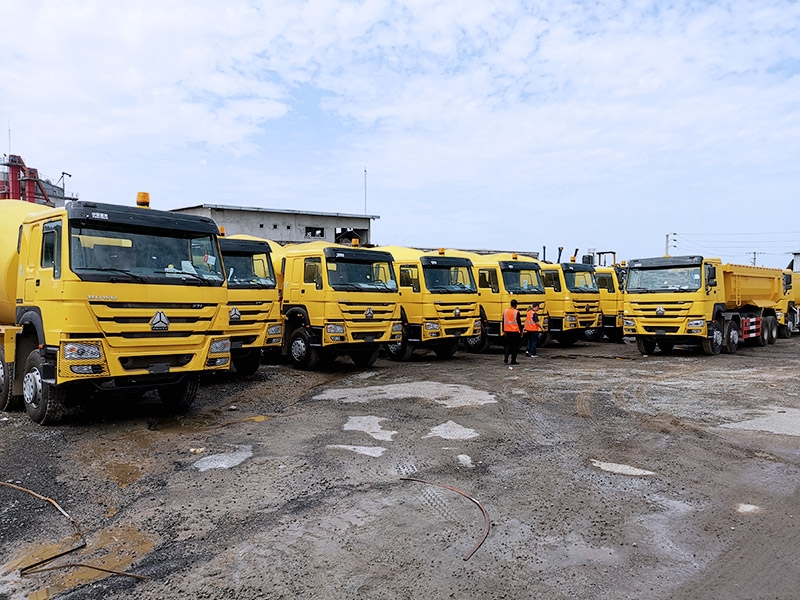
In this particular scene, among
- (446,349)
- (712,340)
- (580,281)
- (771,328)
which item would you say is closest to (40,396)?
(446,349)

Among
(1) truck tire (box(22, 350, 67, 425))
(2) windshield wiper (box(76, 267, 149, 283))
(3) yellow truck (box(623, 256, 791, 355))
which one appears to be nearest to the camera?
(2) windshield wiper (box(76, 267, 149, 283))

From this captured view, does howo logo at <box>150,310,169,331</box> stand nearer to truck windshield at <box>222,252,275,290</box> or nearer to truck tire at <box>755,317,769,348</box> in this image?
truck windshield at <box>222,252,275,290</box>

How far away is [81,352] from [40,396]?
1240 mm

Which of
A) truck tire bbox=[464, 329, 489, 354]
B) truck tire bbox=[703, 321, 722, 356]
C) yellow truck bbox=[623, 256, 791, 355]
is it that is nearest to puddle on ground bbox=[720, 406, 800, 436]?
yellow truck bbox=[623, 256, 791, 355]

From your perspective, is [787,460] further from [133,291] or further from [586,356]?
[586,356]

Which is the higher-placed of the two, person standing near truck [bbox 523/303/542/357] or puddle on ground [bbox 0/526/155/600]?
person standing near truck [bbox 523/303/542/357]

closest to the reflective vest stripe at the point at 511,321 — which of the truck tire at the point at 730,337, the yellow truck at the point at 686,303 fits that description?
the yellow truck at the point at 686,303

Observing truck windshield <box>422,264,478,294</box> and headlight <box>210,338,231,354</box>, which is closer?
headlight <box>210,338,231,354</box>

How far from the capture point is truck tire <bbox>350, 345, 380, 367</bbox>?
41.6ft

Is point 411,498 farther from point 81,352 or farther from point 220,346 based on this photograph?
point 81,352

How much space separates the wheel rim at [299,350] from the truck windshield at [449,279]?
11.0 ft

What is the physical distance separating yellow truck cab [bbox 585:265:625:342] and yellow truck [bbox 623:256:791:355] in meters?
2.67

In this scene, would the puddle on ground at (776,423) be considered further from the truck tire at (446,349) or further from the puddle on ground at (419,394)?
the truck tire at (446,349)

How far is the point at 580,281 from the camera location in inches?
763
